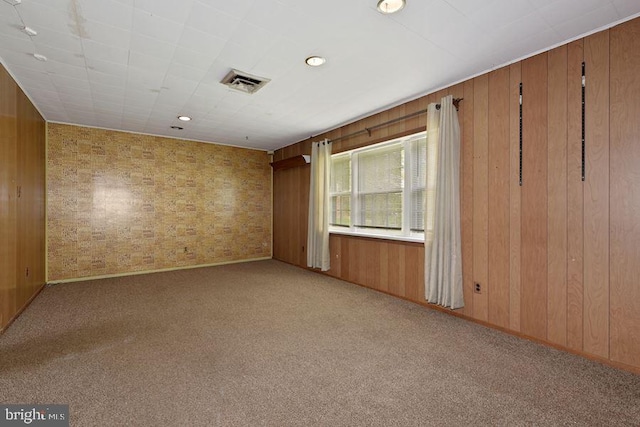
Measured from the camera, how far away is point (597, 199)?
7.45ft

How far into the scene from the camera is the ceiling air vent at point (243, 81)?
2975mm

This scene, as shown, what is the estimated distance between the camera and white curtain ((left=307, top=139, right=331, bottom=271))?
502 centimetres

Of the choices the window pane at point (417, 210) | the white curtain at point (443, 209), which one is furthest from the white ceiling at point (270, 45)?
the window pane at point (417, 210)

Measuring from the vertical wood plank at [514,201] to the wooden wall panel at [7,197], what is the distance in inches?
191

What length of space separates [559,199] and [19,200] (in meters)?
5.54

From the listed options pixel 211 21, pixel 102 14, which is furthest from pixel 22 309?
pixel 211 21

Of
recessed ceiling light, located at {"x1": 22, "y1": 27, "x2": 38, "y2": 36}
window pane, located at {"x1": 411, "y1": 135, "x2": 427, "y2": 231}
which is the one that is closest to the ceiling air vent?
recessed ceiling light, located at {"x1": 22, "y1": 27, "x2": 38, "y2": 36}

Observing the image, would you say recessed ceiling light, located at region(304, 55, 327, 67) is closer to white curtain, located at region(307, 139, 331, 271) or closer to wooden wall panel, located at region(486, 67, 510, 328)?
wooden wall panel, located at region(486, 67, 510, 328)

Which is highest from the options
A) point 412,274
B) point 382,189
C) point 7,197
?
point 382,189

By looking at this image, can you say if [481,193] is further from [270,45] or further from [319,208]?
[319,208]

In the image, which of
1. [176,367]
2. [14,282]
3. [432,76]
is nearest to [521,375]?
[176,367]

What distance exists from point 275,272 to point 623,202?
471 cm

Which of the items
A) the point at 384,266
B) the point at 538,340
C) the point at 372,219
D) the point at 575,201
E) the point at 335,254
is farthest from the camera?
the point at 335,254

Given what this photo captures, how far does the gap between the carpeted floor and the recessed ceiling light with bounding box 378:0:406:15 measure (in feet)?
8.45
